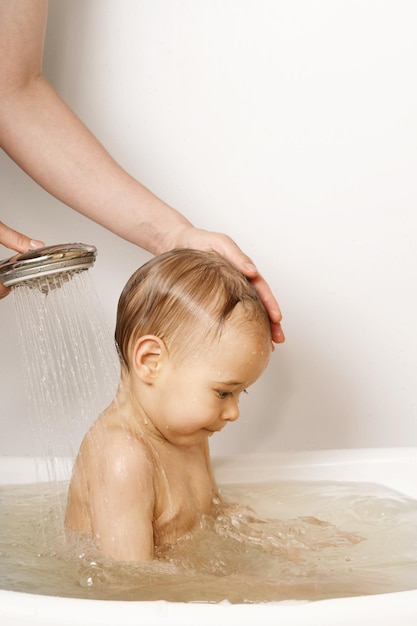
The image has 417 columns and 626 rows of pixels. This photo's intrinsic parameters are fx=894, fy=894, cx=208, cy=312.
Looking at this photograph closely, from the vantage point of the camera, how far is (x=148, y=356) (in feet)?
3.70

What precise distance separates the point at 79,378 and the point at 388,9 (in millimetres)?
875

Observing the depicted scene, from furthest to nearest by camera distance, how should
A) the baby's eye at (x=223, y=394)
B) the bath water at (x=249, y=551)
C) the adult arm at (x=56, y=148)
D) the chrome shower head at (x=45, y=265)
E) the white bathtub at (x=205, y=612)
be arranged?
the adult arm at (x=56, y=148), the baby's eye at (x=223, y=394), the chrome shower head at (x=45, y=265), the bath water at (x=249, y=551), the white bathtub at (x=205, y=612)

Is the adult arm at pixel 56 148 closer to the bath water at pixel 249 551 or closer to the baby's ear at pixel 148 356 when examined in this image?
the baby's ear at pixel 148 356

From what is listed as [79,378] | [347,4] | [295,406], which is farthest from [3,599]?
[347,4]

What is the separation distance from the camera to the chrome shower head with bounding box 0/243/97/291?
1018 millimetres

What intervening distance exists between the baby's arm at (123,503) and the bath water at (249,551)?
0.02 m

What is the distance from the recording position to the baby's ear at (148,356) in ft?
3.66

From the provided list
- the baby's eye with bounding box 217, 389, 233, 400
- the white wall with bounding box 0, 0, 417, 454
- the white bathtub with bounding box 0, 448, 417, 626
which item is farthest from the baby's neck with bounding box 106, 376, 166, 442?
the white wall with bounding box 0, 0, 417, 454

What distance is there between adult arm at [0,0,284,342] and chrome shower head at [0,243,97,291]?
31cm

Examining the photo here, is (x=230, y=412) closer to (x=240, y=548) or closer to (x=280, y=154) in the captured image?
(x=240, y=548)

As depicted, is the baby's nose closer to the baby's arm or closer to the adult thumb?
the baby's arm

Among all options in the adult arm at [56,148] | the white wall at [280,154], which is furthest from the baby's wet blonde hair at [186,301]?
the white wall at [280,154]

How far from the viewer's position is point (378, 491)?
4.41ft

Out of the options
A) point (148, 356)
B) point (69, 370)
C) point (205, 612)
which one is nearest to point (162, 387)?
point (148, 356)
